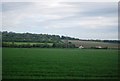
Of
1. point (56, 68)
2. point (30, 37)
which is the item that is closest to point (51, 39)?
point (30, 37)

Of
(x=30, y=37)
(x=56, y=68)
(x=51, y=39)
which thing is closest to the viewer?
(x=56, y=68)

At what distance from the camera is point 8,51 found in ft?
70.5

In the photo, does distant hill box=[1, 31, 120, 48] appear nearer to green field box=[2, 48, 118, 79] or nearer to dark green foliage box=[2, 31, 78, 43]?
dark green foliage box=[2, 31, 78, 43]

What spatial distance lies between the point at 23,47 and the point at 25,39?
9.37 ft

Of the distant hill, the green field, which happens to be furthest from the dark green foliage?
the green field

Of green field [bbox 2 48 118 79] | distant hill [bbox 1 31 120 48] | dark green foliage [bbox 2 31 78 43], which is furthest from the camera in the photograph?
dark green foliage [bbox 2 31 78 43]

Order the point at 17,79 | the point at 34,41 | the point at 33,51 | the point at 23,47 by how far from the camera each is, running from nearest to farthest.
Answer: the point at 17,79
the point at 34,41
the point at 23,47
the point at 33,51

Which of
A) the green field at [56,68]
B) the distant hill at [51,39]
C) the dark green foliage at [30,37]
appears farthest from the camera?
the dark green foliage at [30,37]

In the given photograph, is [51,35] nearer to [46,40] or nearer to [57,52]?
[46,40]

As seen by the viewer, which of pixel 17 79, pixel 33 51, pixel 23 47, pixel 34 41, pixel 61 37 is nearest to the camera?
pixel 17 79

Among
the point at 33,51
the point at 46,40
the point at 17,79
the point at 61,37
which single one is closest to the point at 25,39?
the point at 46,40

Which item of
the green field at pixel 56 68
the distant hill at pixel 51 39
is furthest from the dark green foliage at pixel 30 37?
the green field at pixel 56 68

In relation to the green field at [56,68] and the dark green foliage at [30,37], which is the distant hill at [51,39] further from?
the green field at [56,68]

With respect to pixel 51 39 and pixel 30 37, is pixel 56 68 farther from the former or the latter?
pixel 30 37
